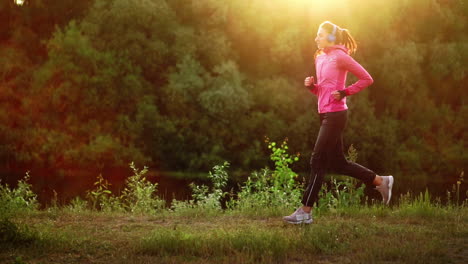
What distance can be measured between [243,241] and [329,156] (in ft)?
5.32

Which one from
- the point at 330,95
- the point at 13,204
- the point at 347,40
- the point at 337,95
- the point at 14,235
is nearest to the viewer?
the point at 14,235

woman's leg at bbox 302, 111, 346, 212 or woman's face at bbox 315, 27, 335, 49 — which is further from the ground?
woman's face at bbox 315, 27, 335, 49

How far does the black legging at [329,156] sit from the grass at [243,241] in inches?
18.2

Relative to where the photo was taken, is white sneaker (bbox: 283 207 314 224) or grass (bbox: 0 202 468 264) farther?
white sneaker (bbox: 283 207 314 224)

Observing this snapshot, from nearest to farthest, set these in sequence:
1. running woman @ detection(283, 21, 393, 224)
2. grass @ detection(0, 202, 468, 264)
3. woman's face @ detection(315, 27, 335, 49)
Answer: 1. grass @ detection(0, 202, 468, 264)
2. running woman @ detection(283, 21, 393, 224)
3. woman's face @ detection(315, 27, 335, 49)

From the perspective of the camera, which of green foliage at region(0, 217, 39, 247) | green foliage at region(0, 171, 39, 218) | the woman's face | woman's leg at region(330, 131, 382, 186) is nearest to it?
green foliage at region(0, 217, 39, 247)

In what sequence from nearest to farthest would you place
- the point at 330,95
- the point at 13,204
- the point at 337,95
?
the point at 337,95 < the point at 330,95 < the point at 13,204

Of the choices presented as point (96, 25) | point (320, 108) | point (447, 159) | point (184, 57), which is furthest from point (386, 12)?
point (320, 108)

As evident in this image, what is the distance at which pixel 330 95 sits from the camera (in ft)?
20.2

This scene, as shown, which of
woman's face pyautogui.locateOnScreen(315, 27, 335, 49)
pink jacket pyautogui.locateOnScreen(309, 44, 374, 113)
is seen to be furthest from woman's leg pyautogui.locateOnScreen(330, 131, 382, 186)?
woman's face pyautogui.locateOnScreen(315, 27, 335, 49)

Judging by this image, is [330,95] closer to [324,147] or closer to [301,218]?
[324,147]

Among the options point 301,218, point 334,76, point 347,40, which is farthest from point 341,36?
point 301,218

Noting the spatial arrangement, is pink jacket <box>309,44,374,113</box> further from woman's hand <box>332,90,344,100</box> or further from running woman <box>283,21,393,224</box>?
woman's hand <box>332,90,344,100</box>

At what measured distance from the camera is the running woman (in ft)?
20.2
